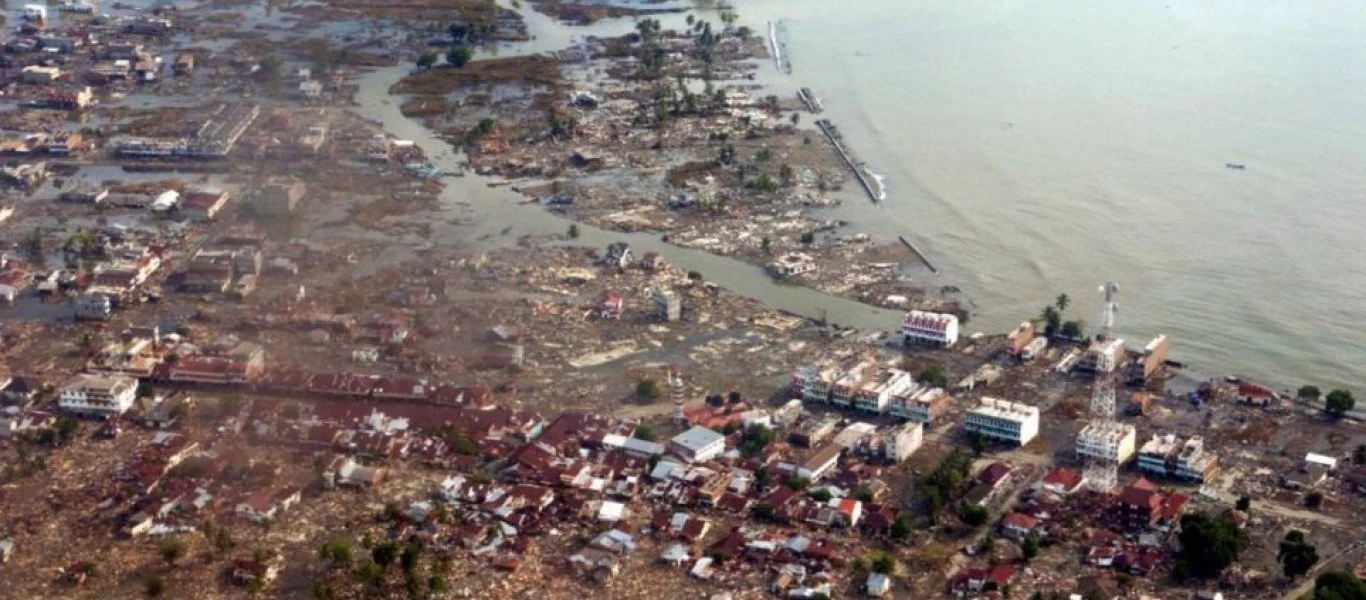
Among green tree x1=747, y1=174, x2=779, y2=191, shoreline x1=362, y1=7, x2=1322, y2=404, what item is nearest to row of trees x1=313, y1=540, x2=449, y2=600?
shoreline x1=362, y1=7, x2=1322, y2=404

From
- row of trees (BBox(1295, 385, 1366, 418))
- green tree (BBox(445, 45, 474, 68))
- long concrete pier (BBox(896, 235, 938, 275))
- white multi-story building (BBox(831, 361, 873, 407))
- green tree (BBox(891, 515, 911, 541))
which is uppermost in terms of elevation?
row of trees (BBox(1295, 385, 1366, 418))

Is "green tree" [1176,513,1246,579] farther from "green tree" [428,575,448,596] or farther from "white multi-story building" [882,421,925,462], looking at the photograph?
"green tree" [428,575,448,596]

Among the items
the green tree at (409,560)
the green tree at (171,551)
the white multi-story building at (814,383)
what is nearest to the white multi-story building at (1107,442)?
the white multi-story building at (814,383)

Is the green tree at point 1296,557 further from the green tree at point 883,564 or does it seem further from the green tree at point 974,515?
the green tree at point 883,564

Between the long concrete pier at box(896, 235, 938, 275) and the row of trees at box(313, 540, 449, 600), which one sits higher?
the long concrete pier at box(896, 235, 938, 275)

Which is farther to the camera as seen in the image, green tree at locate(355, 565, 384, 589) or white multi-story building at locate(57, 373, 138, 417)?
white multi-story building at locate(57, 373, 138, 417)

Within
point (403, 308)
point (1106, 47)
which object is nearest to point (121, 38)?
point (403, 308)

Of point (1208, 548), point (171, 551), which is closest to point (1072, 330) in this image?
point (1208, 548)

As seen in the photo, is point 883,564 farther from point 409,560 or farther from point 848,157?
point 848,157
